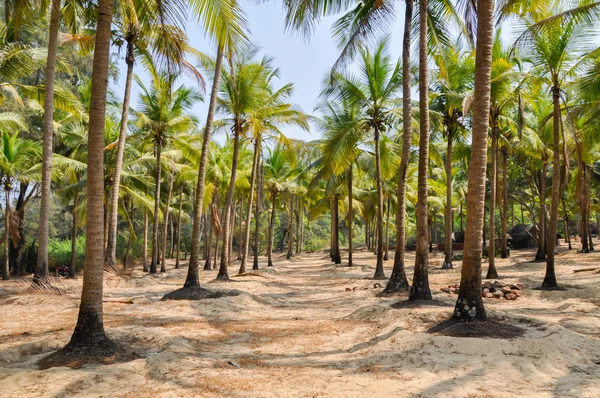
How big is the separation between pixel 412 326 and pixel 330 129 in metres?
12.5

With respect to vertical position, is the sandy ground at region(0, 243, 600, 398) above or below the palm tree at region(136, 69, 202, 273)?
below

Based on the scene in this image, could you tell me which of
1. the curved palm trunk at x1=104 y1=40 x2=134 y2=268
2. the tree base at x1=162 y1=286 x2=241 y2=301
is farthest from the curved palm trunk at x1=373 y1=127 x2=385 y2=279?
the curved palm trunk at x1=104 y1=40 x2=134 y2=268

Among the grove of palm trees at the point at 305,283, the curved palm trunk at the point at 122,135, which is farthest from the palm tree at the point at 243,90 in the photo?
the curved palm trunk at the point at 122,135

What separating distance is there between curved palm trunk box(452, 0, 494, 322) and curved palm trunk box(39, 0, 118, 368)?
5322 mm

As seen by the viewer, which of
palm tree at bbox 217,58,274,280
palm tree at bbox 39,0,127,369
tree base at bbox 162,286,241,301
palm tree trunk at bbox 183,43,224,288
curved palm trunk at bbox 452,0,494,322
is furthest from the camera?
palm tree at bbox 217,58,274,280

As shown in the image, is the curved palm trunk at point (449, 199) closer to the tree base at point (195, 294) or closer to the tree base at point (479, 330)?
the tree base at point (195, 294)

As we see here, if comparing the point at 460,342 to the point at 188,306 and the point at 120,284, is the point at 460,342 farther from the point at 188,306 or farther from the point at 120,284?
the point at 120,284

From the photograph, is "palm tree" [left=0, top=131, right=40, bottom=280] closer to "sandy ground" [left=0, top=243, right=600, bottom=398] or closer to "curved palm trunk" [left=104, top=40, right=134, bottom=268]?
"curved palm trunk" [left=104, top=40, right=134, bottom=268]

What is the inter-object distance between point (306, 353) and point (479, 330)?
8.90 feet

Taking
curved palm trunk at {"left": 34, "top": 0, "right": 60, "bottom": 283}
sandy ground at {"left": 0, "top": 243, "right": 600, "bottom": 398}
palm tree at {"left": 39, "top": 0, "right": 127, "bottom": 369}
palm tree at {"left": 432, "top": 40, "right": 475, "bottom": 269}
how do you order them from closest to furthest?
sandy ground at {"left": 0, "top": 243, "right": 600, "bottom": 398} < palm tree at {"left": 39, "top": 0, "right": 127, "bottom": 369} < curved palm trunk at {"left": 34, "top": 0, "right": 60, "bottom": 283} < palm tree at {"left": 432, "top": 40, "right": 475, "bottom": 269}

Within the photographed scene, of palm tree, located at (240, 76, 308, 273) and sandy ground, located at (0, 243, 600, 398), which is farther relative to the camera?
palm tree, located at (240, 76, 308, 273)

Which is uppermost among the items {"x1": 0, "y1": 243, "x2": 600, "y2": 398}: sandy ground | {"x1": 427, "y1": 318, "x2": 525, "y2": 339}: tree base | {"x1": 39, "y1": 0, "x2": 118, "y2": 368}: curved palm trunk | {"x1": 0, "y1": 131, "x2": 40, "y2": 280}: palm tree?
{"x1": 0, "y1": 131, "x2": 40, "y2": 280}: palm tree

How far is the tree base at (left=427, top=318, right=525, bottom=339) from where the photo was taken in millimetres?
6402

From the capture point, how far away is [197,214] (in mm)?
12008
